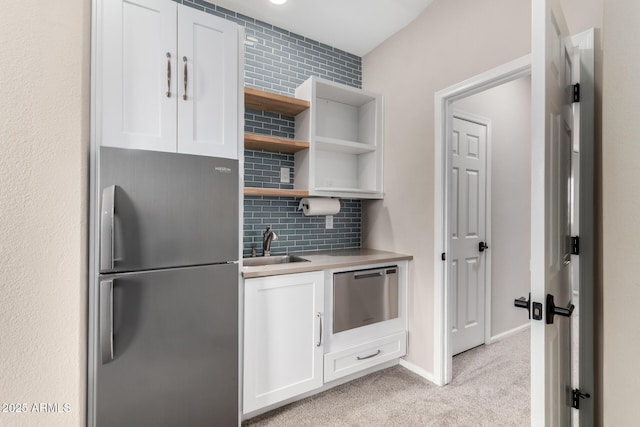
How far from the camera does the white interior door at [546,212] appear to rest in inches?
39.1

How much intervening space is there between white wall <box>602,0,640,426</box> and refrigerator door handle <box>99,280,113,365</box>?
1898 mm

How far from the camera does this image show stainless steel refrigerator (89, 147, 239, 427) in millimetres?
1424

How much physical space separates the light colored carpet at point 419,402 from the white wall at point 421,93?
28 cm

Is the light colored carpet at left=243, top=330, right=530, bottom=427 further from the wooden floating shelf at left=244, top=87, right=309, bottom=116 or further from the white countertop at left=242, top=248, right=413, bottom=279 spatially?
the wooden floating shelf at left=244, top=87, right=309, bottom=116

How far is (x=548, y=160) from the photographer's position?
3.41 feet

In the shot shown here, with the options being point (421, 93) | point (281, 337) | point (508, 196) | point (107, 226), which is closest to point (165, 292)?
point (107, 226)

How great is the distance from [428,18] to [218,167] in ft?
6.66

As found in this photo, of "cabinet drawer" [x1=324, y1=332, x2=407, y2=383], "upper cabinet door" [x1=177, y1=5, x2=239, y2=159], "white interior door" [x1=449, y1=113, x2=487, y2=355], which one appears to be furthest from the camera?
"white interior door" [x1=449, y1=113, x2=487, y2=355]

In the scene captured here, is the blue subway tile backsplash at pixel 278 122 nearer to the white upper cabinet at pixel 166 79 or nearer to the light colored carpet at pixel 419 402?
the white upper cabinet at pixel 166 79

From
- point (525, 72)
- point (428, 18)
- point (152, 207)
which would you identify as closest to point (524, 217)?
point (525, 72)

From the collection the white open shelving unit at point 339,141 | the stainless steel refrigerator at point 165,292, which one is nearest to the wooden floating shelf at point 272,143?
the white open shelving unit at point 339,141

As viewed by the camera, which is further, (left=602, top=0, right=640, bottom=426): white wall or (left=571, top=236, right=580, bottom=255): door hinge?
(left=571, top=236, right=580, bottom=255): door hinge

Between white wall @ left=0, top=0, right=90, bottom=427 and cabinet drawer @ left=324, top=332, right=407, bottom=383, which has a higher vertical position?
white wall @ left=0, top=0, right=90, bottom=427

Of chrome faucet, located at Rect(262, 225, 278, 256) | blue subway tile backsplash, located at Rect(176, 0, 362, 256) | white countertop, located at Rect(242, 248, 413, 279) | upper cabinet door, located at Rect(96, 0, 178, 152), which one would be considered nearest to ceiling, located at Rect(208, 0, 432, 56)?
blue subway tile backsplash, located at Rect(176, 0, 362, 256)
